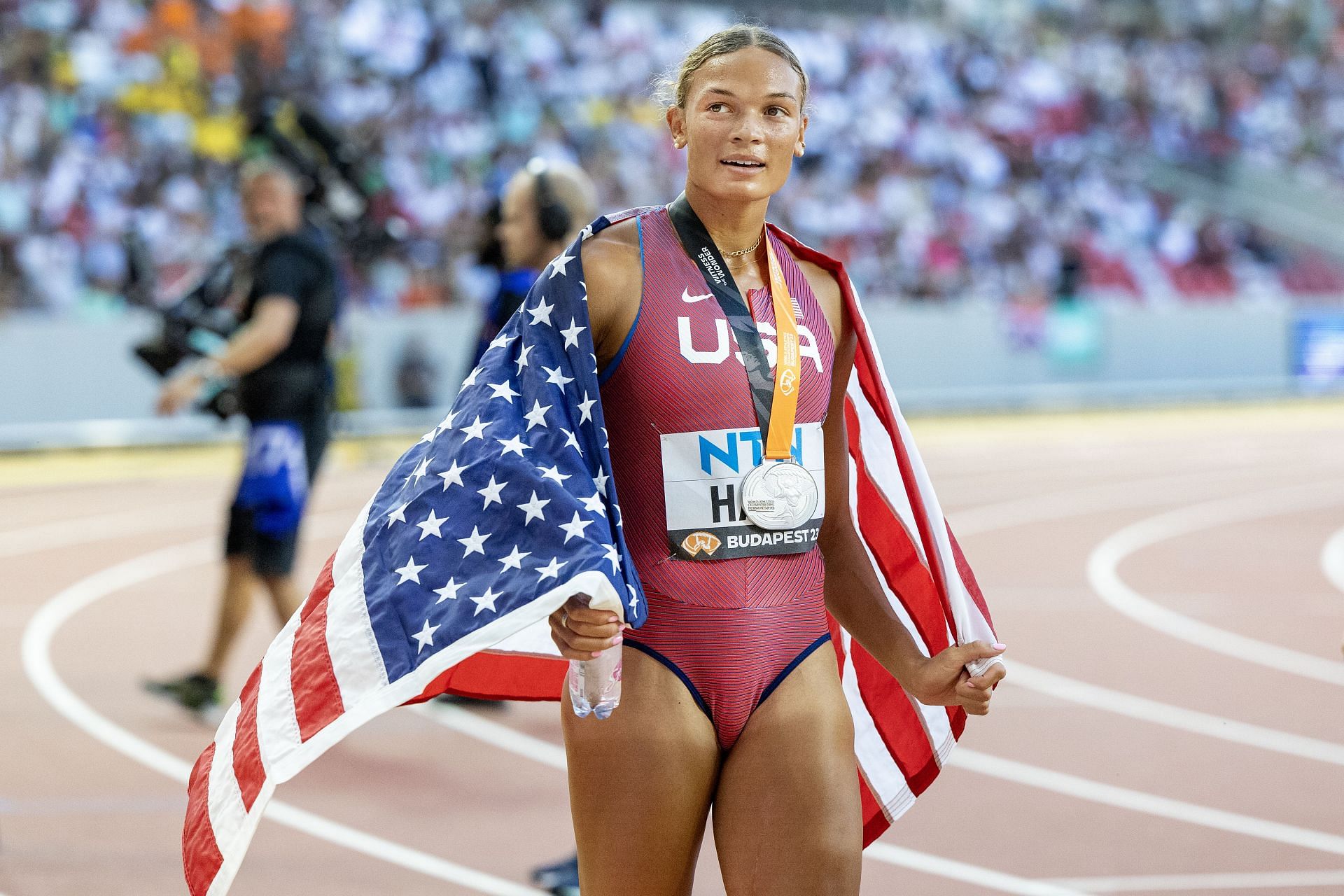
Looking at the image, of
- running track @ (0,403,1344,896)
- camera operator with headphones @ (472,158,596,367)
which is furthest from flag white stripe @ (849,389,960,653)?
camera operator with headphones @ (472,158,596,367)

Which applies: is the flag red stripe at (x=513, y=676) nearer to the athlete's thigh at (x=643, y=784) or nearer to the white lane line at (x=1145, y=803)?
the athlete's thigh at (x=643, y=784)

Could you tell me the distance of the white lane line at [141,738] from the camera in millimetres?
5156

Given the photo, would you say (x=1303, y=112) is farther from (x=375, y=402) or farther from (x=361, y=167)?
(x=361, y=167)

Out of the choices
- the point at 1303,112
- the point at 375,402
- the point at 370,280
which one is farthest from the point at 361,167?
the point at 1303,112

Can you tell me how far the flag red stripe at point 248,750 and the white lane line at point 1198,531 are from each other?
5.94m

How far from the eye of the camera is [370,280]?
62.5 feet

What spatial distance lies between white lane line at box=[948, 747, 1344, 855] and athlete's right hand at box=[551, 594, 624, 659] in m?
3.61

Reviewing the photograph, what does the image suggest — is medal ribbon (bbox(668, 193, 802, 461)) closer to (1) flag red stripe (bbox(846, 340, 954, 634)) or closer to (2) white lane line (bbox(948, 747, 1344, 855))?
(1) flag red stripe (bbox(846, 340, 954, 634))

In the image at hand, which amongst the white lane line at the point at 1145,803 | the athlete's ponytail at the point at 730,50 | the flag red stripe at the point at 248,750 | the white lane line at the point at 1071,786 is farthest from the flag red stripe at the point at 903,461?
the white lane line at the point at 1145,803

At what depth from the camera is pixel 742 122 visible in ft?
9.43

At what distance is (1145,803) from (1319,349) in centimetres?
1989

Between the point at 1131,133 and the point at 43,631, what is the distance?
23579 mm

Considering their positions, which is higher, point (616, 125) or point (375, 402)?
point (616, 125)

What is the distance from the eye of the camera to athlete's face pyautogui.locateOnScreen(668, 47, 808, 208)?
288cm
